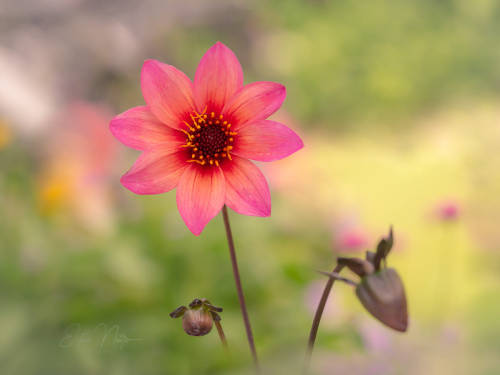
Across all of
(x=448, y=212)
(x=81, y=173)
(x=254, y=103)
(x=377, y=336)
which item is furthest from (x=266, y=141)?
(x=81, y=173)

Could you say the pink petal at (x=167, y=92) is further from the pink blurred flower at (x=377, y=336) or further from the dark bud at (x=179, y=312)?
the pink blurred flower at (x=377, y=336)

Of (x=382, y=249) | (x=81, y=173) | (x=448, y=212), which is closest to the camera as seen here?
(x=382, y=249)

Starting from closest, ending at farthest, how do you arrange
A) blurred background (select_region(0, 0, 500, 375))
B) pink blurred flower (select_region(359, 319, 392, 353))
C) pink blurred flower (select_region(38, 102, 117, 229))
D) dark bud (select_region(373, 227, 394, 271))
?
dark bud (select_region(373, 227, 394, 271))
pink blurred flower (select_region(359, 319, 392, 353))
blurred background (select_region(0, 0, 500, 375))
pink blurred flower (select_region(38, 102, 117, 229))

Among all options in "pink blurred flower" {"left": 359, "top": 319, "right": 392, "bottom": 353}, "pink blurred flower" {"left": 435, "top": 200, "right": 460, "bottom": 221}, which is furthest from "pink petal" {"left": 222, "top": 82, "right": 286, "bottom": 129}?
"pink blurred flower" {"left": 435, "top": 200, "right": 460, "bottom": 221}

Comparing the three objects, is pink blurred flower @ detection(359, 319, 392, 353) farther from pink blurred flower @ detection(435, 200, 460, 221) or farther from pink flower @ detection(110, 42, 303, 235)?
pink flower @ detection(110, 42, 303, 235)

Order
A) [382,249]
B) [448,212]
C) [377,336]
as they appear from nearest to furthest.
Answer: [382,249] < [377,336] < [448,212]

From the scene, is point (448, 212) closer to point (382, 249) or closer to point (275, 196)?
point (275, 196)

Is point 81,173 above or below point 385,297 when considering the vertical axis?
above

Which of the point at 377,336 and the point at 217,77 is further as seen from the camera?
the point at 377,336
